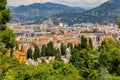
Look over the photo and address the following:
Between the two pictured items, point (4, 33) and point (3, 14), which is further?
point (3, 14)

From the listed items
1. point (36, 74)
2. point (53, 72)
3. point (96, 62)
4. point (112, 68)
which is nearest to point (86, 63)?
point (96, 62)

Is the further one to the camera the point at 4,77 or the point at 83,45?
the point at 83,45

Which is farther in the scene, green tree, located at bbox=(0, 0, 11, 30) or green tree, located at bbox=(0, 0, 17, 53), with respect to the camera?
green tree, located at bbox=(0, 0, 11, 30)

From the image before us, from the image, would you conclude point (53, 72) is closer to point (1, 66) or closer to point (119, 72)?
point (1, 66)

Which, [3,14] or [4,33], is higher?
[3,14]

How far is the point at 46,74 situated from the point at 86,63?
1331 cm

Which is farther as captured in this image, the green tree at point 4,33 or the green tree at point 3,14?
the green tree at point 3,14

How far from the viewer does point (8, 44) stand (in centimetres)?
1369

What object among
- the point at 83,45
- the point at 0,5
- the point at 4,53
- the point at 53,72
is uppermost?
the point at 0,5

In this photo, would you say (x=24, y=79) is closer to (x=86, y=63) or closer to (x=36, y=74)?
(x=36, y=74)

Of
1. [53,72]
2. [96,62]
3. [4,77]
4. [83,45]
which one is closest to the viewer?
[4,77]

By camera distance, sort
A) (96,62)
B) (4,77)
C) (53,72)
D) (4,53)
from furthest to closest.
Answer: (96,62) → (53,72) → (4,53) → (4,77)

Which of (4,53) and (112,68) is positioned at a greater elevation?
(4,53)

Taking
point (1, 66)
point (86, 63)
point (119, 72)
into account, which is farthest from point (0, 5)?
point (86, 63)
